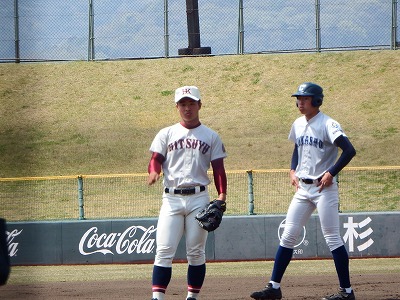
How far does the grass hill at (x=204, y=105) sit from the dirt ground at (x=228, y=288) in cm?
1173

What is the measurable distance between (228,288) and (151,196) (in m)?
8.04

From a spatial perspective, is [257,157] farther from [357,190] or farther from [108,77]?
[108,77]

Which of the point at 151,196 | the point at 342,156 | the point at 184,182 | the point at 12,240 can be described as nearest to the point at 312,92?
the point at 342,156

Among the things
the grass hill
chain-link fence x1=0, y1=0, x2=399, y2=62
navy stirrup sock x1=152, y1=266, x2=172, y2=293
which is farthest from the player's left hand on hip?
chain-link fence x1=0, y1=0, x2=399, y2=62

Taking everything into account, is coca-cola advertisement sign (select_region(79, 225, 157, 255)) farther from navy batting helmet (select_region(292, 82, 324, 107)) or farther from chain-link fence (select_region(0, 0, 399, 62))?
chain-link fence (select_region(0, 0, 399, 62))

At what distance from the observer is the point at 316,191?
7.08 m

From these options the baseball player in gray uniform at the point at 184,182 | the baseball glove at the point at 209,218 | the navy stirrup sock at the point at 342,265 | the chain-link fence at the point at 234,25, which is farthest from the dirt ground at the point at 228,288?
the chain-link fence at the point at 234,25

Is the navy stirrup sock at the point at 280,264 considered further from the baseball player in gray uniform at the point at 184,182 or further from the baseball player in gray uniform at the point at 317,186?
the baseball player in gray uniform at the point at 184,182

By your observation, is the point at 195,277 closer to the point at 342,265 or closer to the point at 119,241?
the point at 342,265

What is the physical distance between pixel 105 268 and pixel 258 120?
13.1 m

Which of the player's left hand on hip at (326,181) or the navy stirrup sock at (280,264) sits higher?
the player's left hand on hip at (326,181)

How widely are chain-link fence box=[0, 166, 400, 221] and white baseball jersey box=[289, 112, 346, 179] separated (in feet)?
26.8

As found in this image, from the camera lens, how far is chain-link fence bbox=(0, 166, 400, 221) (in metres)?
16.0

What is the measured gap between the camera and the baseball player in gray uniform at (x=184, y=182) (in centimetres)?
650
